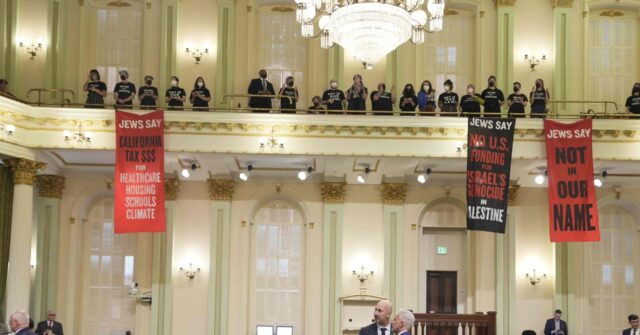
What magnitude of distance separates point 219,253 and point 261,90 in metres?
4.29

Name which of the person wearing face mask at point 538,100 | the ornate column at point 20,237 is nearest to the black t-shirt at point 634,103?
the person wearing face mask at point 538,100

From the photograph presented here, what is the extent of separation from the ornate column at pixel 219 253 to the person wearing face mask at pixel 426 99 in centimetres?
527

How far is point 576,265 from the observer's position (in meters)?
24.8

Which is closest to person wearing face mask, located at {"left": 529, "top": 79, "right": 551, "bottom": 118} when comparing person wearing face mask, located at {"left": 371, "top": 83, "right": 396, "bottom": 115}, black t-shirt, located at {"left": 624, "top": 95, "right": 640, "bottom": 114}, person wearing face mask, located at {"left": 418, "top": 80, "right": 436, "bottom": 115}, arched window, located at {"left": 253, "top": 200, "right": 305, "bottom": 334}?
black t-shirt, located at {"left": 624, "top": 95, "right": 640, "bottom": 114}

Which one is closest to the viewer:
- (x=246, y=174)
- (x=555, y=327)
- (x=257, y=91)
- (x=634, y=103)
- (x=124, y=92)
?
(x=124, y=92)

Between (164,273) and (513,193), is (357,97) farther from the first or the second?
(164,273)

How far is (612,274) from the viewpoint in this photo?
1000 inches

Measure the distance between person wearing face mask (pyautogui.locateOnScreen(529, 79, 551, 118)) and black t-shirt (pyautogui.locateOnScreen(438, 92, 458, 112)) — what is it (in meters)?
→ 1.78

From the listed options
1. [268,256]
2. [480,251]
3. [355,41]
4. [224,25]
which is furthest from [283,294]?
[355,41]

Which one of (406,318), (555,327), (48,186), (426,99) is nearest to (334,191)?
(426,99)

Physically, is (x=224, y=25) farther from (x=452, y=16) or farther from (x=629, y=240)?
(x=629, y=240)

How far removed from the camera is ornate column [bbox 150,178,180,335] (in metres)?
24.4

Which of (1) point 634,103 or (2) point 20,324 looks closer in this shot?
(2) point 20,324

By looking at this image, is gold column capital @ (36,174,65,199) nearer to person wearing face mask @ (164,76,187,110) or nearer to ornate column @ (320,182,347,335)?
person wearing face mask @ (164,76,187,110)
